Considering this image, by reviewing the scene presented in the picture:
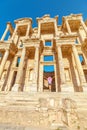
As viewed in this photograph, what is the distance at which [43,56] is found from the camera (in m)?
23.8

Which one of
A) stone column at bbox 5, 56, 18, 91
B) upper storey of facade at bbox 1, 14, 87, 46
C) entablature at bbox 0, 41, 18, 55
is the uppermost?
upper storey of facade at bbox 1, 14, 87, 46

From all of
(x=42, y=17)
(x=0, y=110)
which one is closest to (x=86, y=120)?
(x=0, y=110)

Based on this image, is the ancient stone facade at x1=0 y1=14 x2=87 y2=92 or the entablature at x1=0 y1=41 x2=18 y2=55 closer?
the ancient stone facade at x1=0 y1=14 x2=87 y2=92

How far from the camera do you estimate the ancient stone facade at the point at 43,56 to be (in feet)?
64.2

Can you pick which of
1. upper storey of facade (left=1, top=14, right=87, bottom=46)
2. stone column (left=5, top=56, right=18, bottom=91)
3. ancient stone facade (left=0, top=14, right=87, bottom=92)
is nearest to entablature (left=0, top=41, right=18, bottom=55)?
ancient stone facade (left=0, top=14, right=87, bottom=92)

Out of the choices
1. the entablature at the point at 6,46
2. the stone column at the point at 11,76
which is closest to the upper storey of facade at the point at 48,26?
the entablature at the point at 6,46

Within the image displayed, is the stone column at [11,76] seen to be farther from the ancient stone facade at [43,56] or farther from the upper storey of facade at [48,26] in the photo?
the upper storey of facade at [48,26]

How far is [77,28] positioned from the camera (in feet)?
90.5

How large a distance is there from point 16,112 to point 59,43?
15238 millimetres

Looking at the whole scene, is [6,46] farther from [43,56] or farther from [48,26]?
[48,26]

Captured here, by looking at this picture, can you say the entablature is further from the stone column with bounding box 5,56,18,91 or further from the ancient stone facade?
the stone column with bounding box 5,56,18,91

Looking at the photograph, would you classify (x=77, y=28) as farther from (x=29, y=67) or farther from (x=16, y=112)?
(x=16, y=112)

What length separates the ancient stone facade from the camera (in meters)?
19.6

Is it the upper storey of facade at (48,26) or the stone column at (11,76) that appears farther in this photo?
the upper storey of facade at (48,26)
